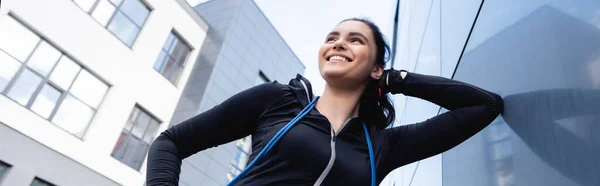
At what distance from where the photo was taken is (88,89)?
9.89m

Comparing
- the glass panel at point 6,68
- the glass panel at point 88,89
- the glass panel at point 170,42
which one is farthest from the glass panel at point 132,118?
the glass panel at point 6,68

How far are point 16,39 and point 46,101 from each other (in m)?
1.49

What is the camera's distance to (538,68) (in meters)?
1.14

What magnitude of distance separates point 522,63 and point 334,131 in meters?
0.66

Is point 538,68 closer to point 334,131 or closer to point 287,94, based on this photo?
point 334,131

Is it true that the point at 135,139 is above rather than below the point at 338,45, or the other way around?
below

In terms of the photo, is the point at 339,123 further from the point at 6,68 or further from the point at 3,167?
the point at 6,68

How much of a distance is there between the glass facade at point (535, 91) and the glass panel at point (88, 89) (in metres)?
9.85

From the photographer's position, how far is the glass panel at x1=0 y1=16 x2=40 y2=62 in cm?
827

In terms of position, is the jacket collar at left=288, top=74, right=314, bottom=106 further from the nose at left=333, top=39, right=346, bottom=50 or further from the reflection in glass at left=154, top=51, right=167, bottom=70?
the reflection in glass at left=154, top=51, right=167, bottom=70

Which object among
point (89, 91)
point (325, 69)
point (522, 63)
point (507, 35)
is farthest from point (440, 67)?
point (89, 91)

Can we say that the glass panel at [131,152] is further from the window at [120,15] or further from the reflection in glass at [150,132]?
the window at [120,15]

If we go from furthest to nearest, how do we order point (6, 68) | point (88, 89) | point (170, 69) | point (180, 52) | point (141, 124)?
point (180, 52) → point (170, 69) → point (141, 124) → point (88, 89) → point (6, 68)

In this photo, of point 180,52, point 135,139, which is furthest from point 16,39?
point 180,52
